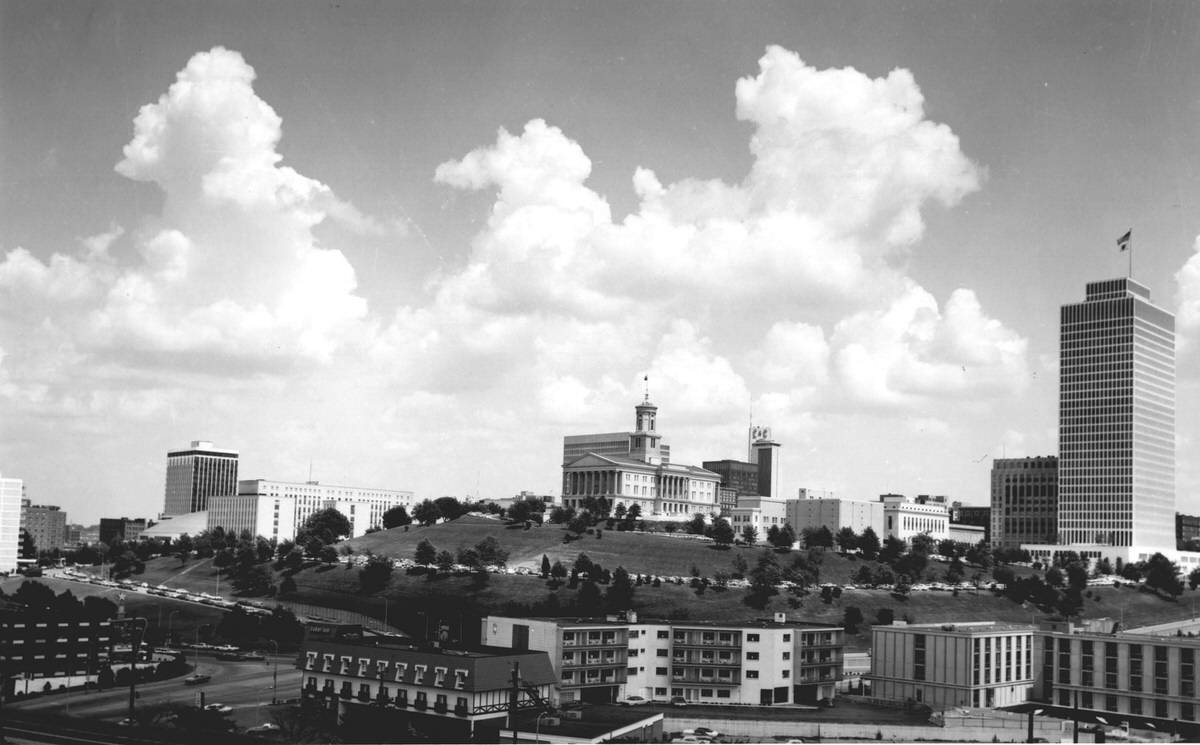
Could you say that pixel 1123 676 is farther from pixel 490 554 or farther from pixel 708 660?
pixel 490 554

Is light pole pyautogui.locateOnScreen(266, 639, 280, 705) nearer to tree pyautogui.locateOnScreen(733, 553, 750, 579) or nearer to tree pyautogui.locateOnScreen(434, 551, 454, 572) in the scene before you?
tree pyautogui.locateOnScreen(434, 551, 454, 572)

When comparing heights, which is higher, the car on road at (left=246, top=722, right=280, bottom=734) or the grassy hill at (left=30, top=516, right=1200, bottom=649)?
the grassy hill at (left=30, top=516, right=1200, bottom=649)

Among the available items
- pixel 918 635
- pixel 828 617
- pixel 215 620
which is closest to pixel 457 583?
pixel 215 620

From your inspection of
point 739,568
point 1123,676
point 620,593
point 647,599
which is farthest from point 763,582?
point 1123,676

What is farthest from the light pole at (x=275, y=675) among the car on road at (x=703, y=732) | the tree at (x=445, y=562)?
the tree at (x=445, y=562)

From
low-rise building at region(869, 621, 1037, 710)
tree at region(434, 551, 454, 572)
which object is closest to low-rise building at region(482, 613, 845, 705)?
low-rise building at region(869, 621, 1037, 710)

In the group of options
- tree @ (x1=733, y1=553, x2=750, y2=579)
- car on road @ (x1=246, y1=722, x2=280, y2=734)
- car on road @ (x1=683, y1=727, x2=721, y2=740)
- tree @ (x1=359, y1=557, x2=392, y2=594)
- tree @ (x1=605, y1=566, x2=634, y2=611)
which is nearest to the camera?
car on road @ (x1=246, y1=722, x2=280, y2=734)
